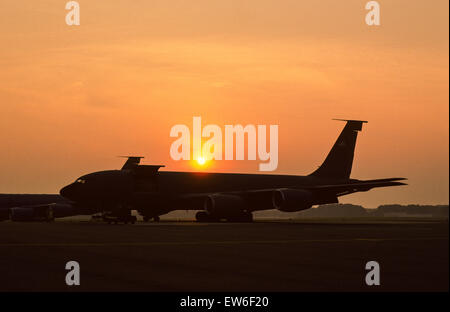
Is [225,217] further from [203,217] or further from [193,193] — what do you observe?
[203,217]

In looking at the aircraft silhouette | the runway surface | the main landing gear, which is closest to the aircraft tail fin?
the aircraft silhouette

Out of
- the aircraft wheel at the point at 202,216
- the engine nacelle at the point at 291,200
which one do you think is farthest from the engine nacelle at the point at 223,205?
the aircraft wheel at the point at 202,216

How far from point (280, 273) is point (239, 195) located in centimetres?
4196

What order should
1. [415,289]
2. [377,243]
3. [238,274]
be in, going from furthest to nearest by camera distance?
[377,243]
[238,274]
[415,289]

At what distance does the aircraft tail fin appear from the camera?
6769 cm

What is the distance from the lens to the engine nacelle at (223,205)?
180ft

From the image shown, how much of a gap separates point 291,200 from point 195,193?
→ 864 centimetres

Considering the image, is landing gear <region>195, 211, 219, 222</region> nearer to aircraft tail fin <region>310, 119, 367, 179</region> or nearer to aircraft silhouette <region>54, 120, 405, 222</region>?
aircraft silhouette <region>54, 120, 405, 222</region>

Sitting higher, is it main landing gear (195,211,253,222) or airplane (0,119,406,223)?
airplane (0,119,406,223)

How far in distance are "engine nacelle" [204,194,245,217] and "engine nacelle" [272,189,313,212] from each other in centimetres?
296

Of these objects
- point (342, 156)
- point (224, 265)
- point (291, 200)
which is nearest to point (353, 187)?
point (291, 200)
